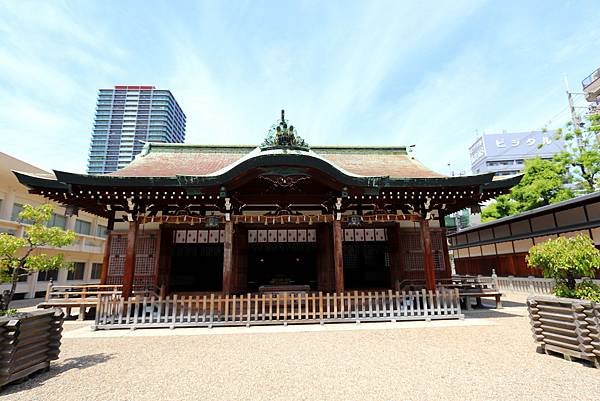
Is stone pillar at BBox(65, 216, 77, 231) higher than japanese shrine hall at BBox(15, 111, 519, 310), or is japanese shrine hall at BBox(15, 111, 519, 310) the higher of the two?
stone pillar at BBox(65, 216, 77, 231)

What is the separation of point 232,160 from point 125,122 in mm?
122411

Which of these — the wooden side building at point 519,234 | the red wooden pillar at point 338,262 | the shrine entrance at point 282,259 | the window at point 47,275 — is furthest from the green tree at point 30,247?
the window at point 47,275

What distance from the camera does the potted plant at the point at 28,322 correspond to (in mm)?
4344

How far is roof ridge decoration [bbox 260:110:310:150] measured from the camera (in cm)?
938

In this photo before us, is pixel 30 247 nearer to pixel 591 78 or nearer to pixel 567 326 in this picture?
pixel 567 326

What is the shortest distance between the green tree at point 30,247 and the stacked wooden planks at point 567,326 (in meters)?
9.62

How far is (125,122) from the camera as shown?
113125mm

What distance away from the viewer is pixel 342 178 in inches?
345

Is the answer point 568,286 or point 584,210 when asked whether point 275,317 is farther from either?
point 584,210

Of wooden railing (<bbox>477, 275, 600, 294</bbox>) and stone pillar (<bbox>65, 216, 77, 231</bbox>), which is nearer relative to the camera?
wooden railing (<bbox>477, 275, 600, 294</bbox>)

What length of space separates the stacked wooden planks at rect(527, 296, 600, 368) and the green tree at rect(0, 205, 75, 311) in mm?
9622

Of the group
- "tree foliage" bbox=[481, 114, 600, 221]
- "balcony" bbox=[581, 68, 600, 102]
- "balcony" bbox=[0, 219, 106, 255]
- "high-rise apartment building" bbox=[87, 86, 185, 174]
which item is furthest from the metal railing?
"high-rise apartment building" bbox=[87, 86, 185, 174]

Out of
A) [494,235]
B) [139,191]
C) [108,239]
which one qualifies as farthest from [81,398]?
[494,235]

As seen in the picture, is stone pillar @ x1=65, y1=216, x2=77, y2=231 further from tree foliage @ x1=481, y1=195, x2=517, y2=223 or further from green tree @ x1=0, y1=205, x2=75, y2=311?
tree foliage @ x1=481, y1=195, x2=517, y2=223
